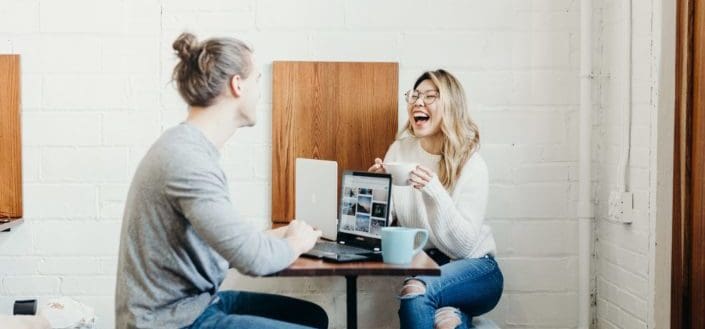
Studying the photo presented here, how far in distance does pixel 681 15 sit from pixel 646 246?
76 centimetres

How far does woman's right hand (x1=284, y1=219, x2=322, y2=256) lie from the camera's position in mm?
2045

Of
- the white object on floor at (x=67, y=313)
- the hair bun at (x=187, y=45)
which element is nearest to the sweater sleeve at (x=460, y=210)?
the hair bun at (x=187, y=45)

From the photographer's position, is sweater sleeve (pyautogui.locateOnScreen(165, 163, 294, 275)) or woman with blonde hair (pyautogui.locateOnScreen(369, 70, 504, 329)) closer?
sweater sleeve (pyautogui.locateOnScreen(165, 163, 294, 275))

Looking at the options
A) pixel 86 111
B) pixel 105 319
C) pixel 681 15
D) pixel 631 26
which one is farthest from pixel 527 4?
pixel 105 319

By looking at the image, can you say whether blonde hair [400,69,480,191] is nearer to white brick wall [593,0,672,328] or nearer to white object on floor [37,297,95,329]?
white brick wall [593,0,672,328]

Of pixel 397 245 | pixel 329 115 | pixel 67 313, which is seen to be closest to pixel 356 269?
pixel 397 245

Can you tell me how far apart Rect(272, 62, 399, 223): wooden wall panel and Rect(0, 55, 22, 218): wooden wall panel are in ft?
3.15

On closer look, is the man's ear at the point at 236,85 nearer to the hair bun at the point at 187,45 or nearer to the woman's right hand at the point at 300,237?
the hair bun at the point at 187,45

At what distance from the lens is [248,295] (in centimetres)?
227

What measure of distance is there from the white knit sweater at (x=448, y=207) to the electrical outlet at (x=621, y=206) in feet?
1.45

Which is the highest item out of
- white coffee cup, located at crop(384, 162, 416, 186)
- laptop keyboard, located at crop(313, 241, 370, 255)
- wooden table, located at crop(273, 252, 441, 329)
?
white coffee cup, located at crop(384, 162, 416, 186)

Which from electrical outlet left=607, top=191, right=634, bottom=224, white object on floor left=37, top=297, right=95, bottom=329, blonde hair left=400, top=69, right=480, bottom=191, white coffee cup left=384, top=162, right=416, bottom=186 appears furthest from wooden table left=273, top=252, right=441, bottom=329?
white object on floor left=37, top=297, right=95, bottom=329

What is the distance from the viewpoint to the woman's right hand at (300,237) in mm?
2045

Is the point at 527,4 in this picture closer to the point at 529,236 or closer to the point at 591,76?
the point at 591,76
